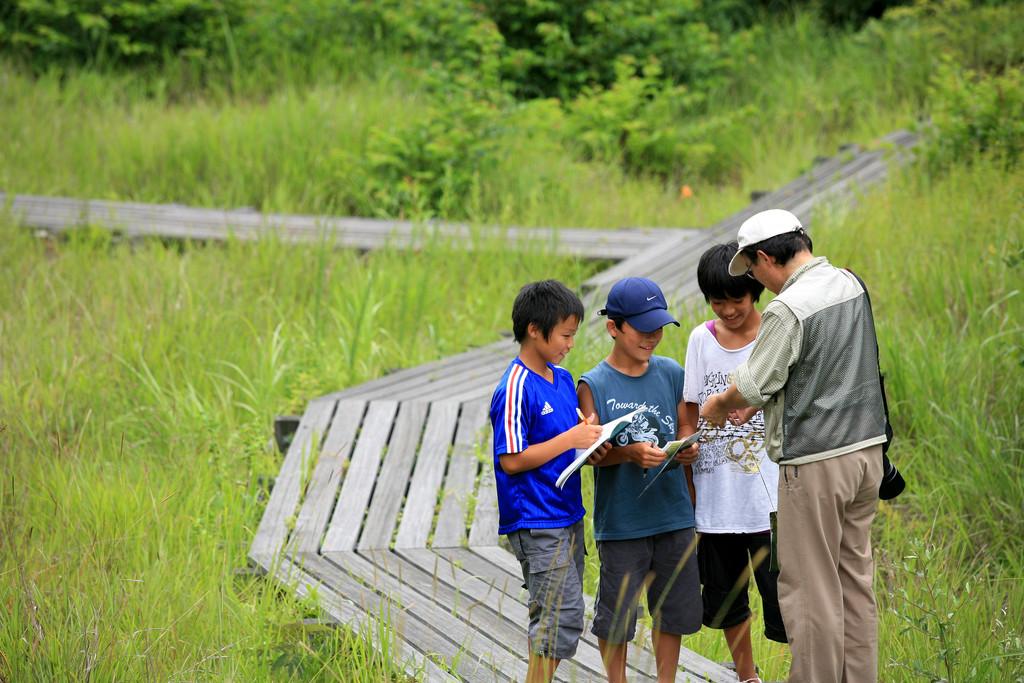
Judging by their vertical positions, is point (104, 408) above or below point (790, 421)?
below

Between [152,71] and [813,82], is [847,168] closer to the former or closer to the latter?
[813,82]

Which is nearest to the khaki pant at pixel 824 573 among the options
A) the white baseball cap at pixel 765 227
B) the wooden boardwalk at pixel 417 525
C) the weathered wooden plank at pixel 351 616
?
the wooden boardwalk at pixel 417 525

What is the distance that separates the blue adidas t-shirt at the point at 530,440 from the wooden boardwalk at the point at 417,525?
48 cm

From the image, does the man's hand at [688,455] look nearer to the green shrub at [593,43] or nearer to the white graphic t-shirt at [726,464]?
the white graphic t-shirt at [726,464]

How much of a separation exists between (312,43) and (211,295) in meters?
6.80

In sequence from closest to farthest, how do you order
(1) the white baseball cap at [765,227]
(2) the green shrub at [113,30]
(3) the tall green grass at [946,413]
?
(1) the white baseball cap at [765,227] < (3) the tall green grass at [946,413] < (2) the green shrub at [113,30]

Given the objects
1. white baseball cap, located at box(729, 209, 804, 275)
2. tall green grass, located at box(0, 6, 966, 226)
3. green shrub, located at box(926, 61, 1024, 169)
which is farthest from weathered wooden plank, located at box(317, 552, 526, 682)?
green shrub, located at box(926, 61, 1024, 169)

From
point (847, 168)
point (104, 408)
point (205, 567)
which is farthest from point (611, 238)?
point (205, 567)

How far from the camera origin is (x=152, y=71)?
13.1 m

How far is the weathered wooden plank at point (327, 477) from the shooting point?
16.3 ft

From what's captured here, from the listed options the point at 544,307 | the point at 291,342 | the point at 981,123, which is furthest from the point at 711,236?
the point at 544,307

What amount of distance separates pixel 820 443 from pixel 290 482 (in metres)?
2.93

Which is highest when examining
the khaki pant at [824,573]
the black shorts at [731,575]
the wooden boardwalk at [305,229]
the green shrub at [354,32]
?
the green shrub at [354,32]

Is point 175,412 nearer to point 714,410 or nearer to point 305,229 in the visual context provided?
point 305,229
